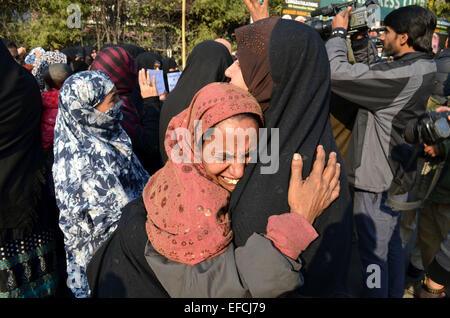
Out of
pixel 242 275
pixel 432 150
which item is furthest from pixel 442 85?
pixel 242 275

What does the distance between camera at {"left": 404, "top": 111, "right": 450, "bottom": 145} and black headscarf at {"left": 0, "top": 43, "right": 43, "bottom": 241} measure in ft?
8.25

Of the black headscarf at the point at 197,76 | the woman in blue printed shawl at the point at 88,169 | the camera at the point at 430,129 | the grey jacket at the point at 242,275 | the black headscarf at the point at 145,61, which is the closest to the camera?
the grey jacket at the point at 242,275

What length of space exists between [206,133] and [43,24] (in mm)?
13712

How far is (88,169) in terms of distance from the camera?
71.0 inches

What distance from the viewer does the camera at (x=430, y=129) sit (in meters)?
1.96

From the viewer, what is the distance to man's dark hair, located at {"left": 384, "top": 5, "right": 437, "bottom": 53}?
2.28 m

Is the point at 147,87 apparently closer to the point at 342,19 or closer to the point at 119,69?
the point at 119,69

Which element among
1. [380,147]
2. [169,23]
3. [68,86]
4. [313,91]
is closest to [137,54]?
[68,86]

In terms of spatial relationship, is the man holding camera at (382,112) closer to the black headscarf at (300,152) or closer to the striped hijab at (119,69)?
the black headscarf at (300,152)

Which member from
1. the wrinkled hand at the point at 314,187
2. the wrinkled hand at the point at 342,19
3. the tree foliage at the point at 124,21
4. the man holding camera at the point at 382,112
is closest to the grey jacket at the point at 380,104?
the man holding camera at the point at 382,112

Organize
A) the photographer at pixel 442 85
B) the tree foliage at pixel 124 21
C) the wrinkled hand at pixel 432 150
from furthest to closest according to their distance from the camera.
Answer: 1. the tree foliage at pixel 124 21
2. the photographer at pixel 442 85
3. the wrinkled hand at pixel 432 150

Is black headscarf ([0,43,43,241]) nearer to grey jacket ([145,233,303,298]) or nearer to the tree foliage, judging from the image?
grey jacket ([145,233,303,298])

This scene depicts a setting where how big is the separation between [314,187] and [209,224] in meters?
0.42

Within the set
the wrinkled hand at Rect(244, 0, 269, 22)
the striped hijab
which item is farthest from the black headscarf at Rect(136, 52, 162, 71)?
the wrinkled hand at Rect(244, 0, 269, 22)
